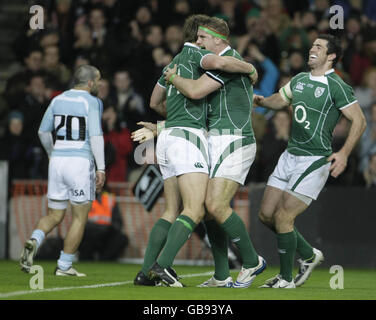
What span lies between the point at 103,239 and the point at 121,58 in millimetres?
3613

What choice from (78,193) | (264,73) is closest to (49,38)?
(264,73)

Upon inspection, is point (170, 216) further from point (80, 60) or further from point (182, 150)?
point (80, 60)

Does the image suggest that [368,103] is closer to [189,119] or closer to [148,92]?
[148,92]

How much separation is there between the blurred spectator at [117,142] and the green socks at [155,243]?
18.0 ft

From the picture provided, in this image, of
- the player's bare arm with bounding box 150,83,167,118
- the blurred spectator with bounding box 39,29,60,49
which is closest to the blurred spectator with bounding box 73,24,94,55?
the blurred spectator with bounding box 39,29,60,49

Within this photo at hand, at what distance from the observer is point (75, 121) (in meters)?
9.57

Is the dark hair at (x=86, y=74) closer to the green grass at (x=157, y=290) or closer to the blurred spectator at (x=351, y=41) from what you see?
the green grass at (x=157, y=290)

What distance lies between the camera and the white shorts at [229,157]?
25.3 ft

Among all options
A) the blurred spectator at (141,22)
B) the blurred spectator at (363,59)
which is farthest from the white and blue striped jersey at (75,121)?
the blurred spectator at (363,59)

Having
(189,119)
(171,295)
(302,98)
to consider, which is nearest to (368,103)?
(302,98)

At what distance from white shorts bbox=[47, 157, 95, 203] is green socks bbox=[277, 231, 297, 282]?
7.62ft

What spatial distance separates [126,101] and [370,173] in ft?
12.9

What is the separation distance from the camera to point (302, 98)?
27.5 ft

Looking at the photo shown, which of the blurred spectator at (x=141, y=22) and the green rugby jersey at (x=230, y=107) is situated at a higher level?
the blurred spectator at (x=141, y=22)
